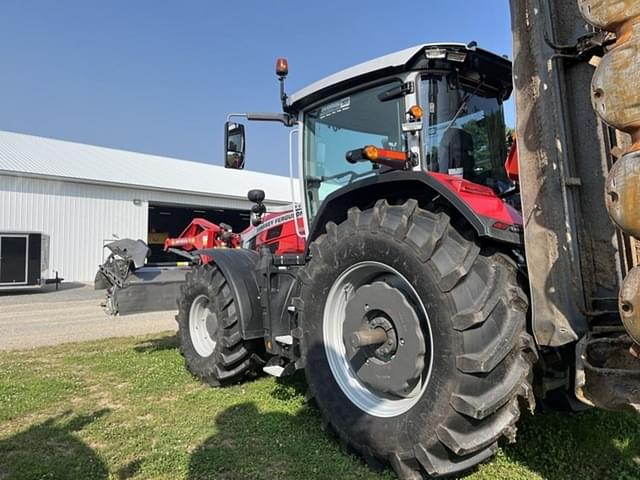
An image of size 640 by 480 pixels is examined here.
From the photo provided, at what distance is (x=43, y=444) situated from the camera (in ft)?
10.3

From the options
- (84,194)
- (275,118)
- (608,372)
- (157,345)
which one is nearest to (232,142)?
(275,118)

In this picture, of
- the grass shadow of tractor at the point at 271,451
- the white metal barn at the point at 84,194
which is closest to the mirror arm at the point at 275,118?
the grass shadow of tractor at the point at 271,451

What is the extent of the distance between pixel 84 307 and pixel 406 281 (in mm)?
11059

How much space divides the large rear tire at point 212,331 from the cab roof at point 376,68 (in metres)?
1.88

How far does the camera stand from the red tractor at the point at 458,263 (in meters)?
2.01

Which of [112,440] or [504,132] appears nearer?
[112,440]

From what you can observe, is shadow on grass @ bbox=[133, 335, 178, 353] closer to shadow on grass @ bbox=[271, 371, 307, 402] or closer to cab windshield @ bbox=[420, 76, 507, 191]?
shadow on grass @ bbox=[271, 371, 307, 402]

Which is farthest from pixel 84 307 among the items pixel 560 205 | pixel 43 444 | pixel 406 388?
pixel 560 205

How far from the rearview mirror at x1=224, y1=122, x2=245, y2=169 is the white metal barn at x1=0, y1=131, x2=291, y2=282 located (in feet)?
42.0

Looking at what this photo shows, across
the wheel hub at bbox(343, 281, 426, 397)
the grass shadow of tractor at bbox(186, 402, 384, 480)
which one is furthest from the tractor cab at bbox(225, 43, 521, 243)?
the grass shadow of tractor at bbox(186, 402, 384, 480)

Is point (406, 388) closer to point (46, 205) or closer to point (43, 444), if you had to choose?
point (43, 444)

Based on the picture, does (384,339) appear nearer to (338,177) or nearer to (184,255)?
(338,177)

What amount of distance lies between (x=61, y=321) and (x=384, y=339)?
8.59m

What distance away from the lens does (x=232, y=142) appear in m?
4.26
